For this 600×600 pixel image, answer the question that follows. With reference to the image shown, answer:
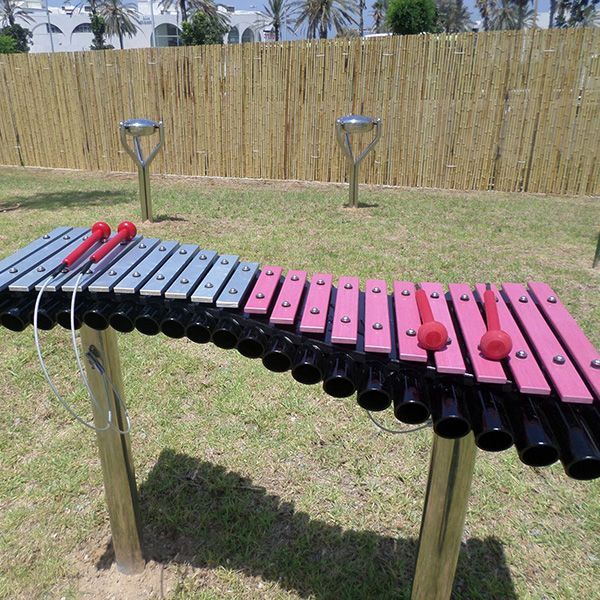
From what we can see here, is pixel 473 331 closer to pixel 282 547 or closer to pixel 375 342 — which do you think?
pixel 375 342

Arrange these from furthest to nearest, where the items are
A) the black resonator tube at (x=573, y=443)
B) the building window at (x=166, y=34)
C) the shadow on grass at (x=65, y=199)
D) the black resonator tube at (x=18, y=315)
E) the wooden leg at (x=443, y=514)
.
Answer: the building window at (x=166, y=34), the shadow on grass at (x=65, y=199), the black resonator tube at (x=18, y=315), the wooden leg at (x=443, y=514), the black resonator tube at (x=573, y=443)

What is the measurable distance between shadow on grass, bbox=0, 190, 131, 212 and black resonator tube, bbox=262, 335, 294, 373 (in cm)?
746

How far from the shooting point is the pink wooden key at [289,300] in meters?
1.53

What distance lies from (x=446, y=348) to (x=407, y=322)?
18 cm

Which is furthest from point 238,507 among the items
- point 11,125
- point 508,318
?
point 11,125

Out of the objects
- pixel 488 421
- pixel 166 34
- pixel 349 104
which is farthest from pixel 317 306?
pixel 166 34

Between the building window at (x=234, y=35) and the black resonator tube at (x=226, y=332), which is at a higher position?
the building window at (x=234, y=35)

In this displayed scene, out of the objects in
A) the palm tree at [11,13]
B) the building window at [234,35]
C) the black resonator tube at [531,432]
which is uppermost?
the palm tree at [11,13]

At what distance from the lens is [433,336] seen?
1.37 m

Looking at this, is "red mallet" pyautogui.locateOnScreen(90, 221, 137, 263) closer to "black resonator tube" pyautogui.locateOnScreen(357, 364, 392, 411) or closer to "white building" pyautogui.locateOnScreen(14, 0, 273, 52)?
"black resonator tube" pyautogui.locateOnScreen(357, 364, 392, 411)

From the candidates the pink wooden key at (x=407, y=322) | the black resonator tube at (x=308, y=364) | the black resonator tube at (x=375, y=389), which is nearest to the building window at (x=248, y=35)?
the pink wooden key at (x=407, y=322)

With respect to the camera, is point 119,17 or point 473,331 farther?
point 119,17

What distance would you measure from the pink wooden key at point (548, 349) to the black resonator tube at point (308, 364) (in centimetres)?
61

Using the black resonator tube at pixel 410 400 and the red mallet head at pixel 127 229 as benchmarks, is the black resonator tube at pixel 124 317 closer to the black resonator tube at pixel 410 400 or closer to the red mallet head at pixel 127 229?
the red mallet head at pixel 127 229
